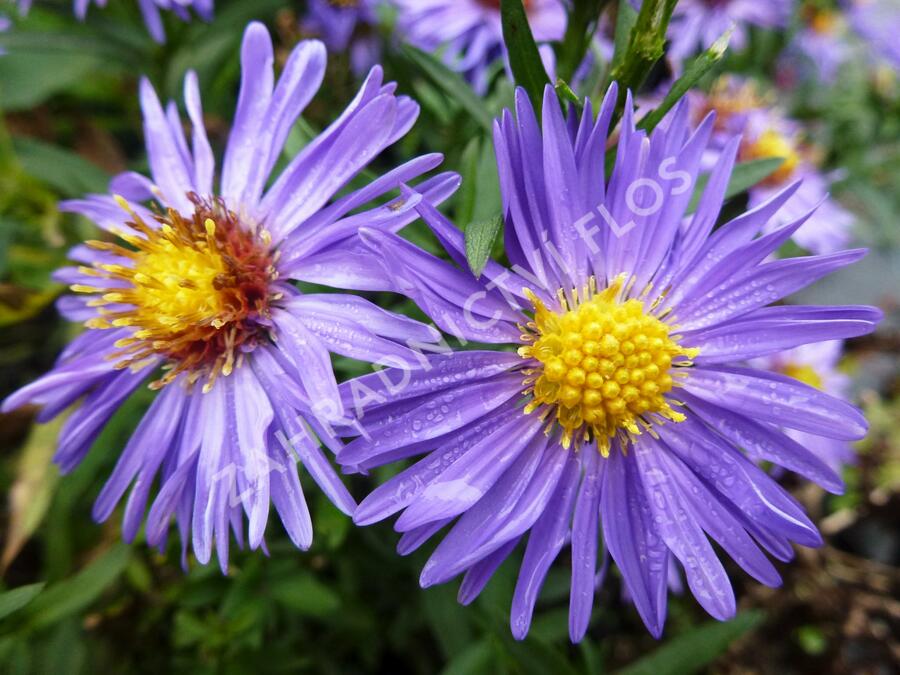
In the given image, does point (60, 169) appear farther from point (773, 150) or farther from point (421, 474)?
point (773, 150)

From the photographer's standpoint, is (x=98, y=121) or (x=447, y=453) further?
(x=98, y=121)

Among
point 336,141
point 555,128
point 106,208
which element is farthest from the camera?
point 106,208

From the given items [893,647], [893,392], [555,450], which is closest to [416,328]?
[555,450]

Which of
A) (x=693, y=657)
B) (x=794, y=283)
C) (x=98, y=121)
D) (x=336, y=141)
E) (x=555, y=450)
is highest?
(x=98, y=121)

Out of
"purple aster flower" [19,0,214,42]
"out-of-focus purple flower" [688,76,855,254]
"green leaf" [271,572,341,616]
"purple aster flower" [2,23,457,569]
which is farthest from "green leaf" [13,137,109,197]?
"out-of-focus purple flower" [688,76,855,254]

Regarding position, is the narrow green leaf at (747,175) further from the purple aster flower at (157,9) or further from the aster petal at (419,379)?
the purple aster flower at (157,9)

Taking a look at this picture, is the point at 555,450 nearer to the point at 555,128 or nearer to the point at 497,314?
the point at 497,314
